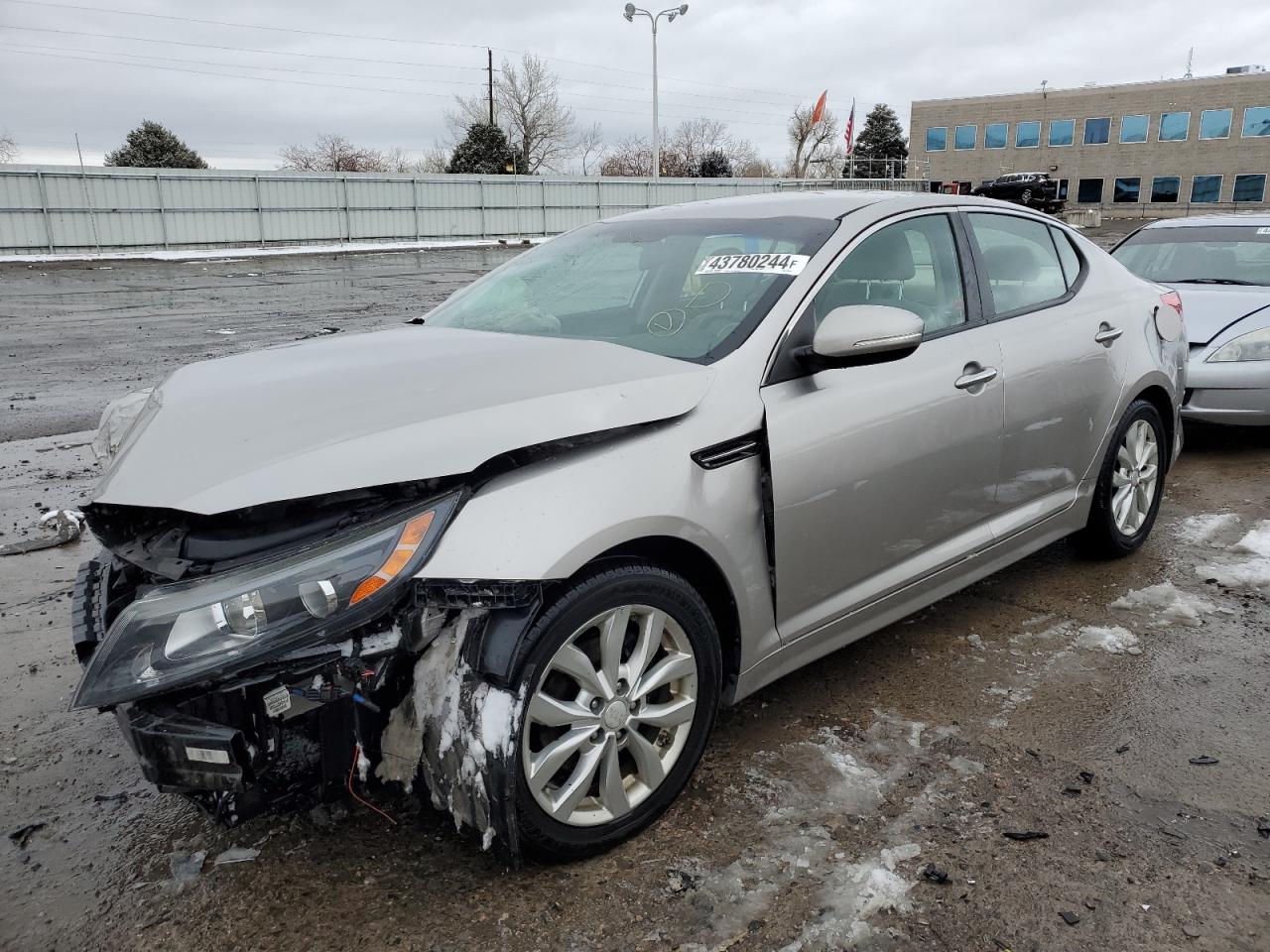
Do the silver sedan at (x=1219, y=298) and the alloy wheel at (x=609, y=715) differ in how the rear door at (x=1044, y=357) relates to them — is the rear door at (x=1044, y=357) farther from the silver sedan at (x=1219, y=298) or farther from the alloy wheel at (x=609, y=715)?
the silver sedan at (x=1219, y=298)

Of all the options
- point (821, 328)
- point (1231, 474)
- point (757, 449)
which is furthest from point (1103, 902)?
point (1231, 474)

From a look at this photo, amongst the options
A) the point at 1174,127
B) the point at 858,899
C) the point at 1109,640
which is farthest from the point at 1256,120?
the point at 858,899

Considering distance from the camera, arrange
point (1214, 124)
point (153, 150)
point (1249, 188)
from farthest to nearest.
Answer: point (1214, 124), point (1249, 188), point (153, 150)

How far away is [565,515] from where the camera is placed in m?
2.26

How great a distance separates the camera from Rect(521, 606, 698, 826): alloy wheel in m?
2.31

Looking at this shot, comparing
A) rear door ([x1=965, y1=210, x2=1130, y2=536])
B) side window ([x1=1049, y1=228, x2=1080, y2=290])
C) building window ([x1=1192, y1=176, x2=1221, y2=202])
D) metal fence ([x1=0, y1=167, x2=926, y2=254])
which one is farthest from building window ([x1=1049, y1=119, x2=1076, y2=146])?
rear door ([x1=965, y1=210, x2=1130, y2=536])

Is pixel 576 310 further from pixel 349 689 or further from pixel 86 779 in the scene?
pixel 86 779

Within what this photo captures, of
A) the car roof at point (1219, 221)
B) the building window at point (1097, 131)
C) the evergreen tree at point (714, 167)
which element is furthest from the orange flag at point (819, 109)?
the car roof at point (1219, 221)

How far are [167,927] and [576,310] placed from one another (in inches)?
84.1

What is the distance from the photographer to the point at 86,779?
9.38ft

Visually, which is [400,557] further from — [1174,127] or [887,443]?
[1174,127]

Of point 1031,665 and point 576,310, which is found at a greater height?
point 576,310

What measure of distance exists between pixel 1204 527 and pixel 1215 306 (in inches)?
98.2

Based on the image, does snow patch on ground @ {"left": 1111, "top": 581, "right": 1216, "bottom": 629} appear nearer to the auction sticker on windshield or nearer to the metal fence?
the auction sticker on windshield
